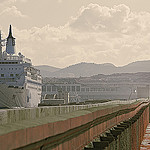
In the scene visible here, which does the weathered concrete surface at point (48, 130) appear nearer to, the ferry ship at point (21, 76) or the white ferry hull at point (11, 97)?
the white ferry hull at point (11, 97)

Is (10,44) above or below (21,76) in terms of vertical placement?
above

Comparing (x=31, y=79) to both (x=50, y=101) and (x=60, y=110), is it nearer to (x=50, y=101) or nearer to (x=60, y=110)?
(x=50, y=101)

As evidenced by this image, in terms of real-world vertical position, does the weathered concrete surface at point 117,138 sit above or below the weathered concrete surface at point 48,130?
below

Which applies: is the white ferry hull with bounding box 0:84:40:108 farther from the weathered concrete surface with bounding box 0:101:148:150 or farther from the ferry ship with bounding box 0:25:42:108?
the weathered concrete surface with bounding box 0:101:148:150

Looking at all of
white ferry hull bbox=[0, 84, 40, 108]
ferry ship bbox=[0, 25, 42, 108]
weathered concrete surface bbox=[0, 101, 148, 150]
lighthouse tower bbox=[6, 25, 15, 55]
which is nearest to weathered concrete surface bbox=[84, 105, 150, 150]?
weathered concrete surface bbox=[0, 101, 148, 150]

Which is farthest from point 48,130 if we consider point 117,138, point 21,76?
point 21,76

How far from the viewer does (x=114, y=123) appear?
17.6 m

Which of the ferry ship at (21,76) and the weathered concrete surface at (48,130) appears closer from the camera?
the weathered concrete surface at (48,130)

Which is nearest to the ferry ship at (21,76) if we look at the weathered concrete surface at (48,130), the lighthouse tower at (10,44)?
the lighthouse tower at (10,44)

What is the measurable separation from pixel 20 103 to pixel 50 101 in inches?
2094

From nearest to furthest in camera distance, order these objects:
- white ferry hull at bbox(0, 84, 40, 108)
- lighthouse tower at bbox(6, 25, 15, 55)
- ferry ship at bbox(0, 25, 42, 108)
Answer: white ferry hull at bbox(0, 84, 40, 108) → ferry ship at bbox(0, 25, 42, 108) → lighthouse tower at bbox(6, 25, 15, 55)

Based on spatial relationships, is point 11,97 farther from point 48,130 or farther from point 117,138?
point 48,130

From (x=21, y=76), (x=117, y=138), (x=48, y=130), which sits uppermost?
(x=21, y=76)

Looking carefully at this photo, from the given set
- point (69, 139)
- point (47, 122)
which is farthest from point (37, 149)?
point (69, 139)
